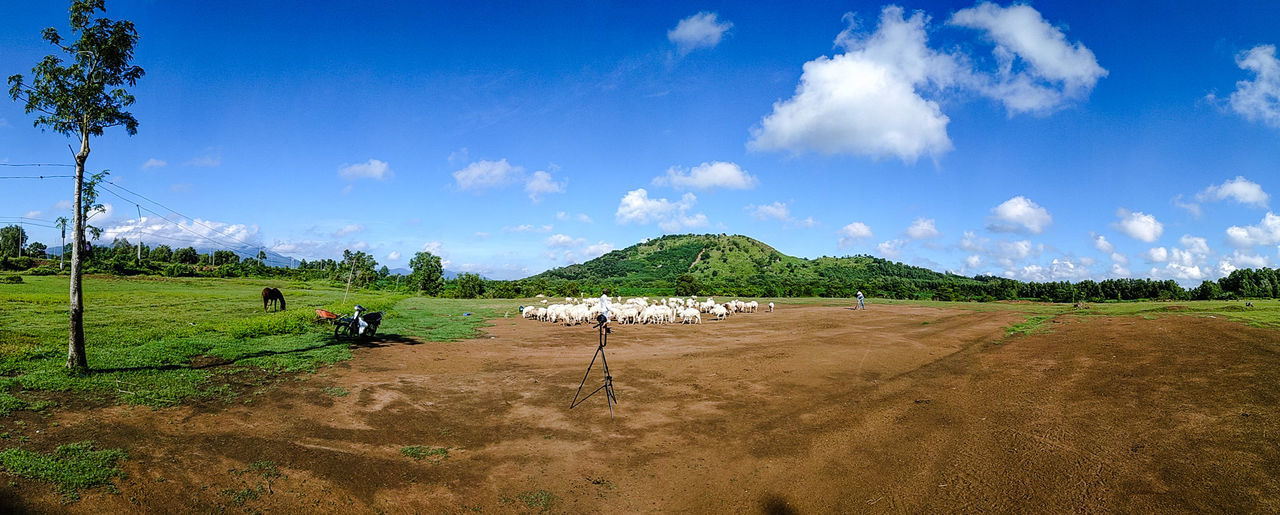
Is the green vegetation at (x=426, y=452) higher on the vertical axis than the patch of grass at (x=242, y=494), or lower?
lower

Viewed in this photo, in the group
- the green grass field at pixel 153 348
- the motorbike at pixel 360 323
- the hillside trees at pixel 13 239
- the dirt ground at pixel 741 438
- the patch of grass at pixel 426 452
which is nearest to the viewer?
the dirt ground at pixel 741 438

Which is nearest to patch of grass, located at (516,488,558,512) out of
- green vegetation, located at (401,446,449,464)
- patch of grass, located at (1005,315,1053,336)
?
green vegetation, located at (401,446,449,464)

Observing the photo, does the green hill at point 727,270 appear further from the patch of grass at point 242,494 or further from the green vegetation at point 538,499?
the patch of grass at point 242,494

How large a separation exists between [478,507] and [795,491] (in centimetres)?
460

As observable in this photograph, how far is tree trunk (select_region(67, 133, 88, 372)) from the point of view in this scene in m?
10.2

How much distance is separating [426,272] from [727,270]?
70.2 metres

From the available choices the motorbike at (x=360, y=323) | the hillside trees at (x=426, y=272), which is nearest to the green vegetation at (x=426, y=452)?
the motorbike at (x=360, y=323)

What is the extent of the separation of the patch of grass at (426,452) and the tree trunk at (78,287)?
26.2 ft

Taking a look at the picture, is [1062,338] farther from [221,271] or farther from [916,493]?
[221,271]

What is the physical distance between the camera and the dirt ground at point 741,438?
22.0ft

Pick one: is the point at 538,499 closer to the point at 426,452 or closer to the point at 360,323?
the point at 426,452

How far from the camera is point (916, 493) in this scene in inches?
280

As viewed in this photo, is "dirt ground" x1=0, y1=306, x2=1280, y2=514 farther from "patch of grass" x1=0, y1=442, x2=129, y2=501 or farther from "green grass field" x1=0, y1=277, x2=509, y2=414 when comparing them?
"green grass field" x1=0, y1=277, x2=509, y2=414

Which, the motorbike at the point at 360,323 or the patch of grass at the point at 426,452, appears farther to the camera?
the motorbike at the point at 360,323
